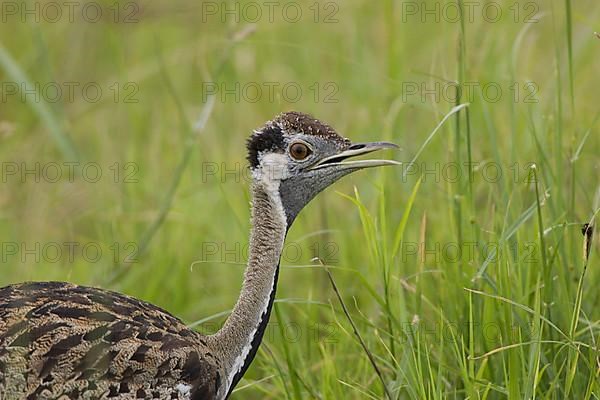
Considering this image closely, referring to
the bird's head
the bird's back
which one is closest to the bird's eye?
the bird's head

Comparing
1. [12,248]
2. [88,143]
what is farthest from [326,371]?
[88,143]

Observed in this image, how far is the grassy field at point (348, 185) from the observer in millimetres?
3865

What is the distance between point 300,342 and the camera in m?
4.62

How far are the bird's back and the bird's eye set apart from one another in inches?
27.6

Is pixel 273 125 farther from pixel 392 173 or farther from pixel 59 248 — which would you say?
pixel 59 248

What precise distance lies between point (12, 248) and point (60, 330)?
8.01ft

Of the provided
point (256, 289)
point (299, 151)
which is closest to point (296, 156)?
point (299, 151)

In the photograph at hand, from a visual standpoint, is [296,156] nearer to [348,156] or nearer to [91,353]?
[348,156]

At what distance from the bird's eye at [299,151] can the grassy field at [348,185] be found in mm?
236

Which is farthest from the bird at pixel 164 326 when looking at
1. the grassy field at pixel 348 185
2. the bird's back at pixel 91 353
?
the grassy field at pixel 348 185

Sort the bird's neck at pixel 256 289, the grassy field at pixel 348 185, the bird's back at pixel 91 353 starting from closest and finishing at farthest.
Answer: the bird's back at pixel 91 353 < the bird's neck at pixel 256 289 < the grassy field at pixel 348 185

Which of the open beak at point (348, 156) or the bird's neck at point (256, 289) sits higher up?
the open beak at point (348, 156)

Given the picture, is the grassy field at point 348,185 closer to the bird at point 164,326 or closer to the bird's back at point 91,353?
the bird at point 164,326

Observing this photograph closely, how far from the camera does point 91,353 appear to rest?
3430 millimetres
